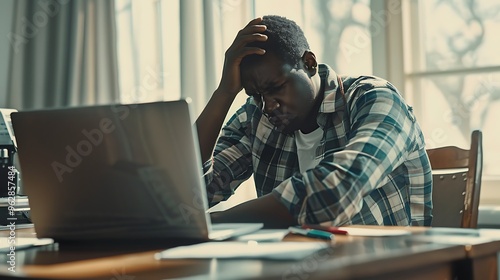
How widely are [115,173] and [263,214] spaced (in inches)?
13.9

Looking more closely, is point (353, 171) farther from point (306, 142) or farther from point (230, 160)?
point (230, 160)

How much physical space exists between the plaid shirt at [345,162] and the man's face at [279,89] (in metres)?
0.07

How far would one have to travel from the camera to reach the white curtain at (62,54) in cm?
333

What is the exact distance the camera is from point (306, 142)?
1.87 meters

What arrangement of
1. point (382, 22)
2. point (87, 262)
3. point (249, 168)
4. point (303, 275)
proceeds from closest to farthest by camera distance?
point (303, 275), point (87, 262), point (249, 168), point (382, 22)

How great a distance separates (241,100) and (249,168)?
Result: 84cm

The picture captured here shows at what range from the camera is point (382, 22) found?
105 inches

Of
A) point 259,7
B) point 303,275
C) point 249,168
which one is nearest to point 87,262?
point 303,275

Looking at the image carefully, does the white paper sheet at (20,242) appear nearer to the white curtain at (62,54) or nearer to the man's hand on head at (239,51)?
the man's hand on head at (239,51)

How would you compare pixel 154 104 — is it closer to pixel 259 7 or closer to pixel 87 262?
pixel 87 262

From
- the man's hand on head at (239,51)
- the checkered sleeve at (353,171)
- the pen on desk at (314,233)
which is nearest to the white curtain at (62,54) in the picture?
the man's hand on head at (239,51)

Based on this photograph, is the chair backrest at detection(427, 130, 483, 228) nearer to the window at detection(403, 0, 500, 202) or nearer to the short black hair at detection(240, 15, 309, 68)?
Answer: the short black hair at detection(240, 15, 309, 68)

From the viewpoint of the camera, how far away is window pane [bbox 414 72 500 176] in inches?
97.0

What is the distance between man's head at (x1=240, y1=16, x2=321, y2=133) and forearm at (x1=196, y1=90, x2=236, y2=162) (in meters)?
0.15
